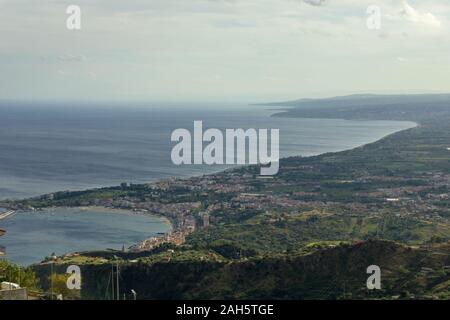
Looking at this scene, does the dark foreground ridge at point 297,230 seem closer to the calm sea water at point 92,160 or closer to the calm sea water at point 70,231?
the calm sea water at point 70,231

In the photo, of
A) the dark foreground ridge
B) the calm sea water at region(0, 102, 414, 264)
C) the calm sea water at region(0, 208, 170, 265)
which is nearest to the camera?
the dark foreground ridge

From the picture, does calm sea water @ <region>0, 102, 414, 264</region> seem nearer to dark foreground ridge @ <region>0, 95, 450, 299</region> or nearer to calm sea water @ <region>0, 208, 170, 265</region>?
calm sea water @ <region>0, 208, 170, 265</region>

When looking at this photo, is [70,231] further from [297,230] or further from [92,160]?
[92,160]

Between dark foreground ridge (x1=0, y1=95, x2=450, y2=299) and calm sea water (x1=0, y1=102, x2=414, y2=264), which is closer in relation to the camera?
dark foreground ridge (x1=0, y1=95, x2=450, y2=299)

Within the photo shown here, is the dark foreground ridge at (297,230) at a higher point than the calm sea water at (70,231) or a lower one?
higher

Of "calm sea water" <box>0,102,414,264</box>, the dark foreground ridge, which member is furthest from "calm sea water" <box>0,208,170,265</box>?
the dark foreground ridge

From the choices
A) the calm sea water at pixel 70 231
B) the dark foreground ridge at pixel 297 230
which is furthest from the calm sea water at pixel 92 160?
the dark foreground ridge at pixel 297 230
